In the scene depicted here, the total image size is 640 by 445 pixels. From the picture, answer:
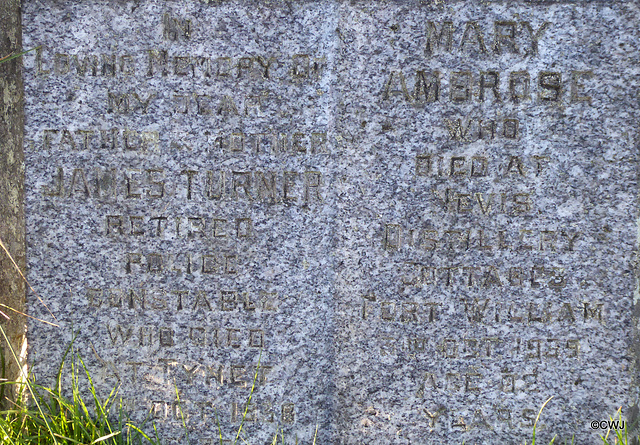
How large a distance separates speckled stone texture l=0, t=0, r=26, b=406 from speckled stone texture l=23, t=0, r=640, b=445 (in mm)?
61

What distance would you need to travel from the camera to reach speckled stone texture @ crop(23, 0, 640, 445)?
1.85m

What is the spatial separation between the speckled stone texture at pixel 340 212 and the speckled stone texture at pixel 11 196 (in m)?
0.06

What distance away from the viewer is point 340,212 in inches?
74.9

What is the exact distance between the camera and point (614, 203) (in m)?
1.85

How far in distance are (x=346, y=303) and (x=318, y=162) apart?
21.6 inches

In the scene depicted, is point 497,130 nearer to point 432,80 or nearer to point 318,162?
point 432,80

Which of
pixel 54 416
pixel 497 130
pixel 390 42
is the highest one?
pixel 390 42

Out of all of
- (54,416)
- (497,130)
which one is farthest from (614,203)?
(54,416)

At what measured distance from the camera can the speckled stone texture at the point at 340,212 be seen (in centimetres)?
185

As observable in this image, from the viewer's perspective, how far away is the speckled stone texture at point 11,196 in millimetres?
1892

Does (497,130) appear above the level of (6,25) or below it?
below

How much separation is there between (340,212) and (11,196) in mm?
1265

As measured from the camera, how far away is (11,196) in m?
1.93

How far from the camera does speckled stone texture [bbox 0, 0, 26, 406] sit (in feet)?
6.21
